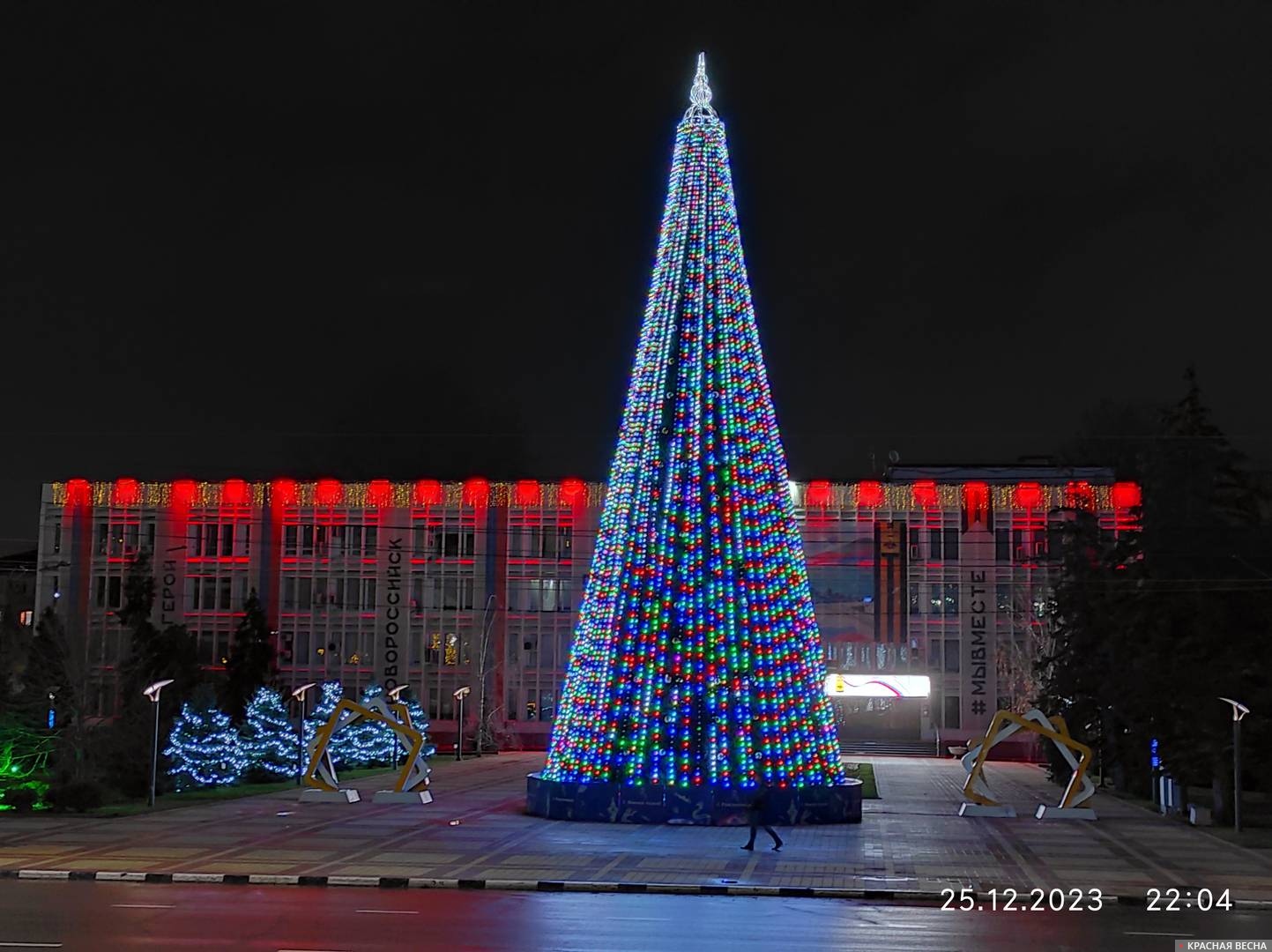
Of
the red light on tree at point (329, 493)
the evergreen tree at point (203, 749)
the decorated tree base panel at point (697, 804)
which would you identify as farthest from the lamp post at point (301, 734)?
the red light on tree at point (329, 493)

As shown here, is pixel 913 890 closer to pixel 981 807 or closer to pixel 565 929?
pixel 565 929

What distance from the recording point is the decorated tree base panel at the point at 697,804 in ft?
88.5

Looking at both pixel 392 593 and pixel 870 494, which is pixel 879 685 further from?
pixel 392 593

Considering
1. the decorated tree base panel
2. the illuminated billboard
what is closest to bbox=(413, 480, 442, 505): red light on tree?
the illuminated billboard

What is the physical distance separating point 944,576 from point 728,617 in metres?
43.8

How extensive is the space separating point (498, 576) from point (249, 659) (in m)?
12.8

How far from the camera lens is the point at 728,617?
26.8 m

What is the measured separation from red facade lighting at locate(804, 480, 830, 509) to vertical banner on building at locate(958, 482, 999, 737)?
670 cm

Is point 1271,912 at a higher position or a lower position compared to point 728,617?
lower

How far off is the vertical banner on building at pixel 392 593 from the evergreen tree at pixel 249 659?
5661 millimetres

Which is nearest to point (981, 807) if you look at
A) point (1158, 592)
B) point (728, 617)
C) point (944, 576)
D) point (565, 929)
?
point (1158, 592)

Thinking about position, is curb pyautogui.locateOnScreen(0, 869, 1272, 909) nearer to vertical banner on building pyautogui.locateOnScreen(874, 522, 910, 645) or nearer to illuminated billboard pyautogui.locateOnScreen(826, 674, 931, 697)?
illuminated billboard pyautogui.locateOnScreen(826, 674, 931, 697)

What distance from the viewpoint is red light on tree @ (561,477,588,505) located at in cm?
6975

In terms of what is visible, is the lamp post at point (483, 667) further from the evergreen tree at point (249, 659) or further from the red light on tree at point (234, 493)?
the red light on tree at point (234, 493)
